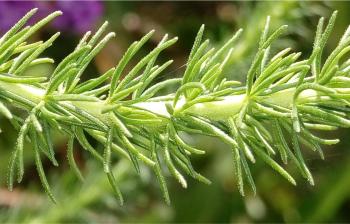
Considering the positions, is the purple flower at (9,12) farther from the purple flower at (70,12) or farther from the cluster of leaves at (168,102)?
the cluster of leaves at (168,102)

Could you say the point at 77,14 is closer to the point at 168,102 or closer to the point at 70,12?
the point at 70,12

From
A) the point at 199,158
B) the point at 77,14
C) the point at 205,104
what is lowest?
the point at 199,158

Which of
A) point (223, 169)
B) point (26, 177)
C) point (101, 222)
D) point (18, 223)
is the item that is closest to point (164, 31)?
point (223, 169)

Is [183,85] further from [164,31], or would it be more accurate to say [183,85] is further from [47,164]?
[164,31]

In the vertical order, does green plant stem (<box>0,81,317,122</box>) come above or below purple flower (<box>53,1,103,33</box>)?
above

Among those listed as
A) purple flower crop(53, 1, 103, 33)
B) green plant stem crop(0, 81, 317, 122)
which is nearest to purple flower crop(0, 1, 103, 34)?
purple flower crop(53, 1, 103, 33)

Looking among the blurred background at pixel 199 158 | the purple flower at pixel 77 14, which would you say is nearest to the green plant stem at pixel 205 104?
the blurred background at pixel 199 158

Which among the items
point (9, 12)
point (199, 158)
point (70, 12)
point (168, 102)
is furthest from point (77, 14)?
point (168, 102)

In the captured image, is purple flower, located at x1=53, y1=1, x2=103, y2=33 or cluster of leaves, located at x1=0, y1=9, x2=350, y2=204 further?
purple flower, located at x1=53, y1=1, x2=103, y2=33

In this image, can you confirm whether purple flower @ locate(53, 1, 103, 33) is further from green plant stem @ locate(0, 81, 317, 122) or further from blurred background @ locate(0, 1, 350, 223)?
green plant stem @ locate(0, 81, 317, 122)
